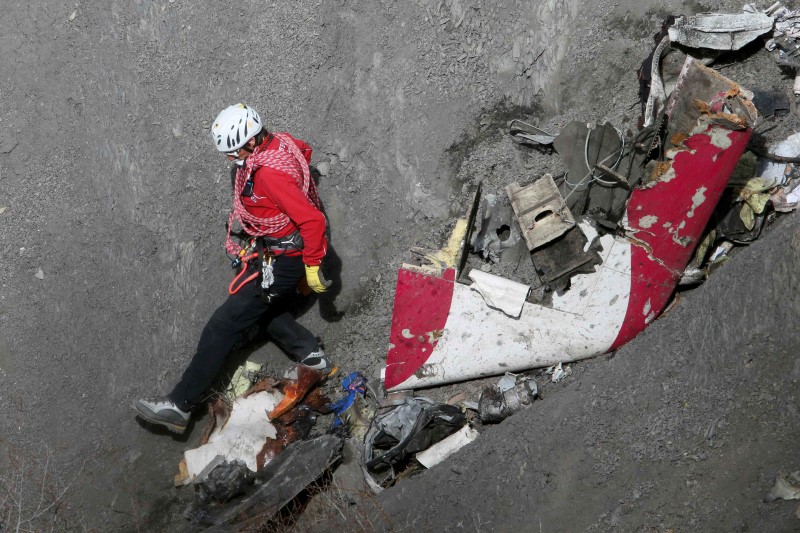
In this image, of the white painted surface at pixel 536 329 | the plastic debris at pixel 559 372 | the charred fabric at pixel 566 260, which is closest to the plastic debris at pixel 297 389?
the charred fabric at pixel 566 260

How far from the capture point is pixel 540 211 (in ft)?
15.7

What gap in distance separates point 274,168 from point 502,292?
166 centimetres

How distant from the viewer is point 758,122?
472 cm

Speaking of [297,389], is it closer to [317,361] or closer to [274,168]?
[317,361]

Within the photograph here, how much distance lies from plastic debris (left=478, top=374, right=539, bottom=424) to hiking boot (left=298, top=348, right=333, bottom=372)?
3.90 feet

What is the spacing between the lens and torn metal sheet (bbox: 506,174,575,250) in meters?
4.73

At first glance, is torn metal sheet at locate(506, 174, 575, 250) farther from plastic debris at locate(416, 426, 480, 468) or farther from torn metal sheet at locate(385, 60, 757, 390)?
plastic debris at locate(416, 426, 480, 468)

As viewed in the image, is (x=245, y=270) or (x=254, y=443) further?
(x=254, y=443)

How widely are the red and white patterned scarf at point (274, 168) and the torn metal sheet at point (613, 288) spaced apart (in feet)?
3.04

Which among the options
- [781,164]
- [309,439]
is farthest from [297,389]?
[781,164]

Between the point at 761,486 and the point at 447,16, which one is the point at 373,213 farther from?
the point at 761,486

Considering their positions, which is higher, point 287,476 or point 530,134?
point 530,134

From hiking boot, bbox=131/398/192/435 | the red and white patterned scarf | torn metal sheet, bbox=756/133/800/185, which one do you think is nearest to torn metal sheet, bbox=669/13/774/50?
torn metal sheet, bbox=756/133/800/185

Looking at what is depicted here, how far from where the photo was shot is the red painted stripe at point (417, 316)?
4.90 meters
